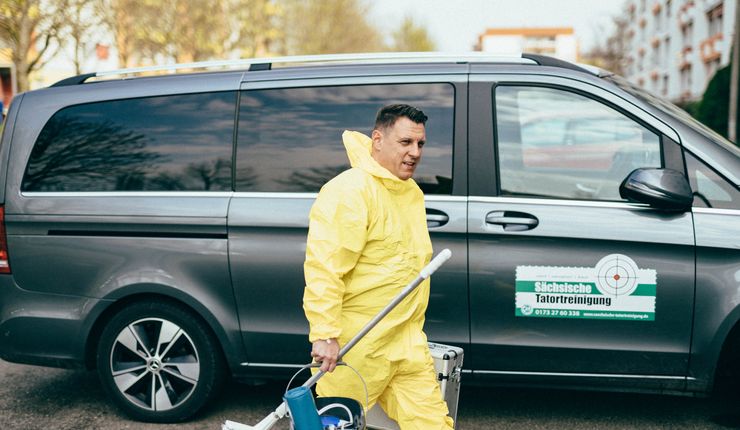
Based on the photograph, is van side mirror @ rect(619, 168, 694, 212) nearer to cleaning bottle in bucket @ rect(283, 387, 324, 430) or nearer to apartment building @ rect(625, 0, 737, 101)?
cleaning bottle in bucket @ rect(283, 387, 324, 430)

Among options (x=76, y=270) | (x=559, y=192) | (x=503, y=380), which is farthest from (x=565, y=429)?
(x=76, y=270)

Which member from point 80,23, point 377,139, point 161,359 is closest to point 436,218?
point 377,139

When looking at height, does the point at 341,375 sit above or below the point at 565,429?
above

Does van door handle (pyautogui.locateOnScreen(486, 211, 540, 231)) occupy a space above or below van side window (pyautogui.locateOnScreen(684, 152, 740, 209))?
below

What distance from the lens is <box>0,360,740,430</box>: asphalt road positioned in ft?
13.4

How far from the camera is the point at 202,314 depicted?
13.1ft

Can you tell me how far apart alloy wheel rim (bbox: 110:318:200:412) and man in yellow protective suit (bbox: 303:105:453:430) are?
130cm

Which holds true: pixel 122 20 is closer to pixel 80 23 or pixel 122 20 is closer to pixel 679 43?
pixel 80 23

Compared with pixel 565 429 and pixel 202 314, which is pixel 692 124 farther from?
pixel 202 314

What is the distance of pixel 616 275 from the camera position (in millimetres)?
3627

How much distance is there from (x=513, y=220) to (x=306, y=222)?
993 millimetres

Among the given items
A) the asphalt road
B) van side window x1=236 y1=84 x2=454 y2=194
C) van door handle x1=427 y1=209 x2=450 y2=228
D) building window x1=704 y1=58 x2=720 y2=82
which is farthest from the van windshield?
building window x1=704 y1=58 x2=720 y2=82

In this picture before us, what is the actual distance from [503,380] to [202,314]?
1526mm

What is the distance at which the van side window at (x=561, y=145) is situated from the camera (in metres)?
3.80
